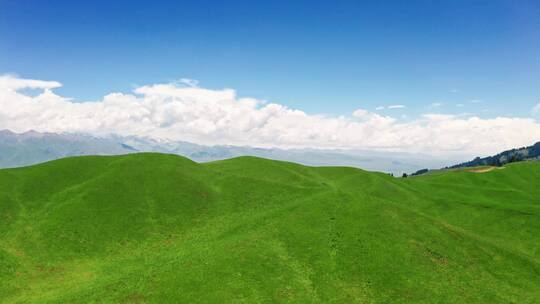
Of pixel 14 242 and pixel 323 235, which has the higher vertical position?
pixel 323 235

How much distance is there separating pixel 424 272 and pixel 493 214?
5035 centimetres

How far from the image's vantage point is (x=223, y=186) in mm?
80625

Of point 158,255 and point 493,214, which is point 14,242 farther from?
point 493,214

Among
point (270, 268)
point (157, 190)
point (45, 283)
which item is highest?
point (157, 190)

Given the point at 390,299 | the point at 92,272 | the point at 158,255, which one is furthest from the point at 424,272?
the point at 92,272

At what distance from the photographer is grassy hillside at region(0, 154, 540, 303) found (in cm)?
4041

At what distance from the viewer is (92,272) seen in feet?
155

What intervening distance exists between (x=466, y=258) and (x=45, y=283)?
56312 mm

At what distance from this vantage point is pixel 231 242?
50844 millimetres

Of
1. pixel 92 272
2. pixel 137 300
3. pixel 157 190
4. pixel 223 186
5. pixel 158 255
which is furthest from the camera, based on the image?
pixel 223 186

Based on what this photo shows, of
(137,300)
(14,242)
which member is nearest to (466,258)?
(137,300)

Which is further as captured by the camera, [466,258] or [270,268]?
[466,258]

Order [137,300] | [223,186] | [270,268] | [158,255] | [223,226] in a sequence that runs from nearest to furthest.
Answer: [137,300] → [270,268] → [158,255] → [223,226] → [223,186]

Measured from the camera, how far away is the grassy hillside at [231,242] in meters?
40.4
